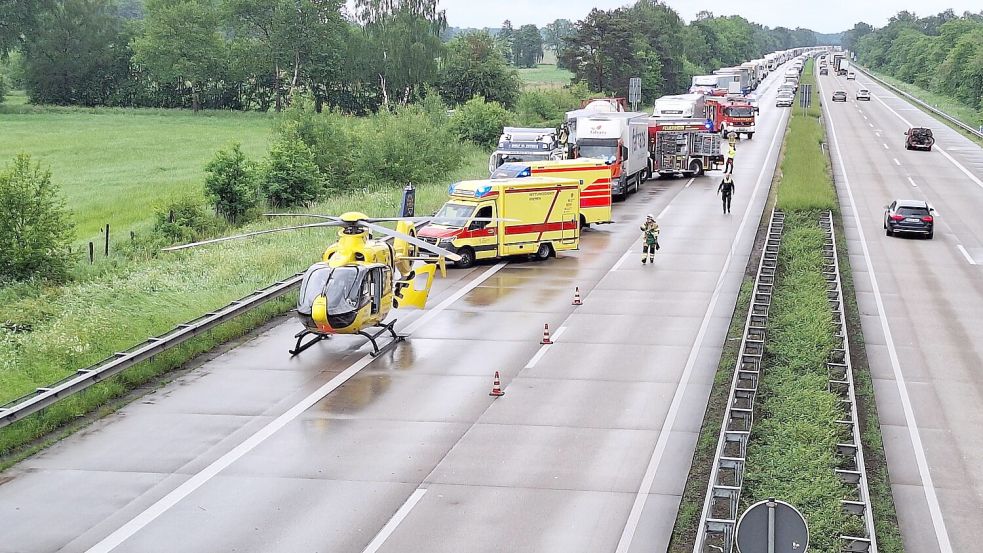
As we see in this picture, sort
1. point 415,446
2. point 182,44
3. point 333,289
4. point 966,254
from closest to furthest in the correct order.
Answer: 1. point 415,446
2. point 333,289
3. point 966,254
4. point 182,44

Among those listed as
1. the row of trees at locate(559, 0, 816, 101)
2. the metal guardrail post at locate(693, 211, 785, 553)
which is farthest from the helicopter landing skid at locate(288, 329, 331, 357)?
the row of trees at locate(559, 0, 816, 101)

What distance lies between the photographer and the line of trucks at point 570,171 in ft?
109

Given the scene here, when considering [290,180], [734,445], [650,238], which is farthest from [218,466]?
[290,180]

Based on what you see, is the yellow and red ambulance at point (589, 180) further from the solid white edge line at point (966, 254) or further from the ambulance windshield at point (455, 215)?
the solid white edge line at point (966, 254)

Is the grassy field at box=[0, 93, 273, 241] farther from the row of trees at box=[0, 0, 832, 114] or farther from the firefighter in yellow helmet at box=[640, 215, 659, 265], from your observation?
the firefighter in yellow helmet at box=[640, 215, 659, 265]

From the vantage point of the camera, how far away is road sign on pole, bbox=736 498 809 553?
8.42 metres

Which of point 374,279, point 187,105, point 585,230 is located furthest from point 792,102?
point 374,279

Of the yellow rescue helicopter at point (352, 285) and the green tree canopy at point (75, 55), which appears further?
the green tree canopy at point (75, 55)

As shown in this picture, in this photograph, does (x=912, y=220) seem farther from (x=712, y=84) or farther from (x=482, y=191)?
(x=712, y=84)

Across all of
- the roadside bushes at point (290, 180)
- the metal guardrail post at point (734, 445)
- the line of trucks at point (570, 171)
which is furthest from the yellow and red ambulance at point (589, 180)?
the metal guardrail post at point (734, 445)

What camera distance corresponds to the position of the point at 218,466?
16500mm

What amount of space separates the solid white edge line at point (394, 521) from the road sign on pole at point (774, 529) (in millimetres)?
6078

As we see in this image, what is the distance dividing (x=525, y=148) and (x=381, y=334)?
29.6 m

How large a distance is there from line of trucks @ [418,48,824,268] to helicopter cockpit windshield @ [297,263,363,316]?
4.32 metres
